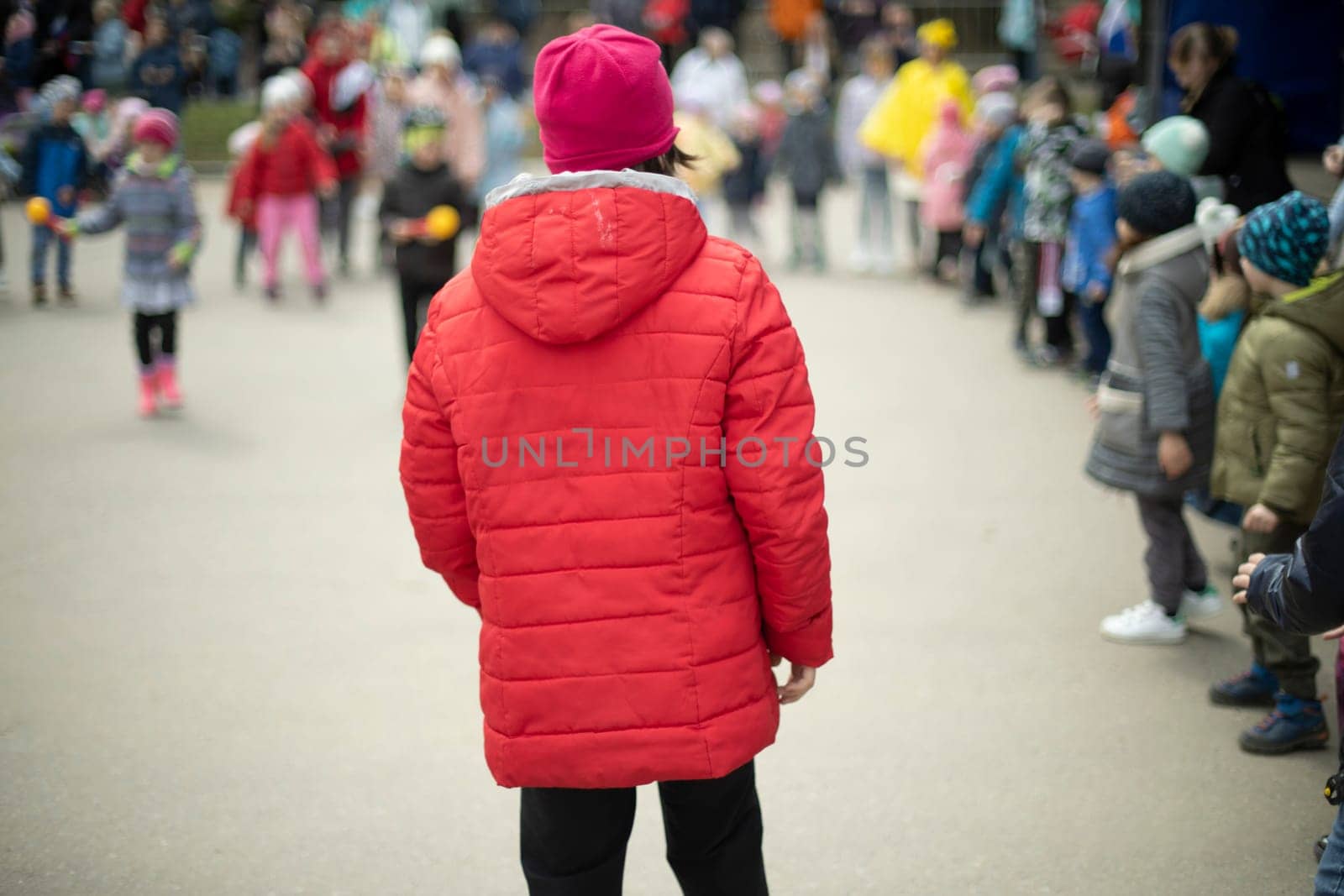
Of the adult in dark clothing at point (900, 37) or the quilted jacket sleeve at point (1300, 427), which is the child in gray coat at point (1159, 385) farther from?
the adult in dark clothing at point (900, 37)

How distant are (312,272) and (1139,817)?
9899 mm

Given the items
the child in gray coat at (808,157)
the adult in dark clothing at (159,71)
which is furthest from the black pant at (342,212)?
the child in gray coat at (808,157)

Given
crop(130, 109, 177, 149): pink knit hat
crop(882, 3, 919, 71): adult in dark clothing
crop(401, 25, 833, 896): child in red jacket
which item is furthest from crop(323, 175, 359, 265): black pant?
crop(401, 25, 833, 896): child in red jacket

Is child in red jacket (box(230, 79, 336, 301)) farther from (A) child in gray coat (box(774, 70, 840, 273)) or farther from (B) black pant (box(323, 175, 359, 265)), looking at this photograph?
(A) child in gray coat (box(774, 70, 840, 273))

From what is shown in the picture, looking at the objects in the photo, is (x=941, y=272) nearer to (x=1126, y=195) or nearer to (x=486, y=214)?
(x=1126, y=195)

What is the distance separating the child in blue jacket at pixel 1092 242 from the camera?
28.3 feet

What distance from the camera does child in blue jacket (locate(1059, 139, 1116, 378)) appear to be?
864cm

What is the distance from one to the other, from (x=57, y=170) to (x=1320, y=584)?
38.2 feet

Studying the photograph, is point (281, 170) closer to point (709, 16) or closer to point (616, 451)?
point (709, 16)

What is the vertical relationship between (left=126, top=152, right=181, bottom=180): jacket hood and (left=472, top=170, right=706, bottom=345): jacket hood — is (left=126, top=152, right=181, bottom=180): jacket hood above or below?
above

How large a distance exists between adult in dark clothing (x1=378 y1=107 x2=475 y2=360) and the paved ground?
35.6 inches

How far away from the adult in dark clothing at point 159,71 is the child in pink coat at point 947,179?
920 centimetres

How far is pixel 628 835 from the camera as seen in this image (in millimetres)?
2752

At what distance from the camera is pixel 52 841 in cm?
394
